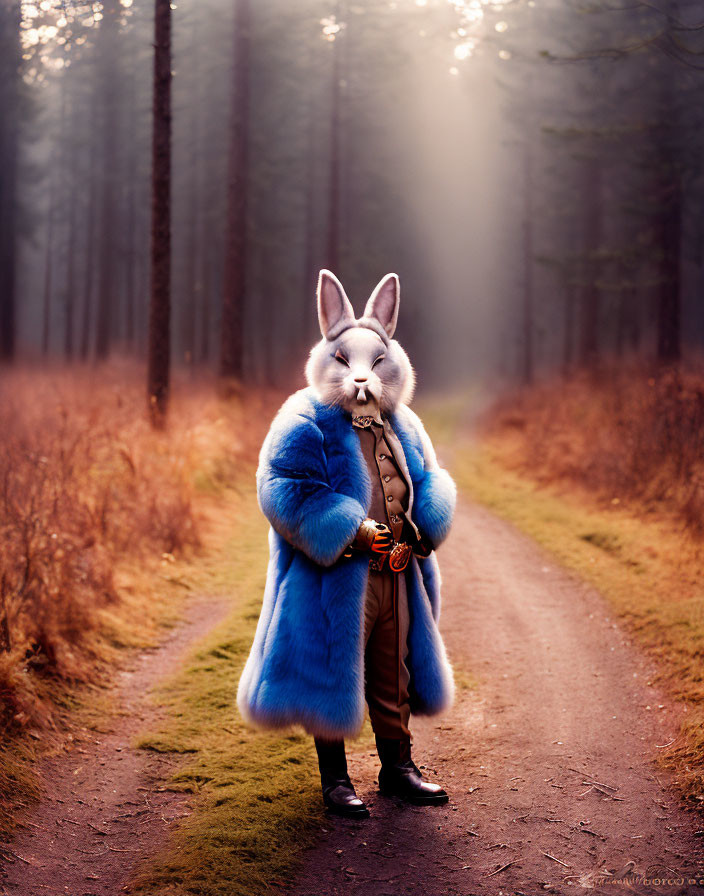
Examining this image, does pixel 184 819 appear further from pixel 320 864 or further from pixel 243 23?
pixel 243 23

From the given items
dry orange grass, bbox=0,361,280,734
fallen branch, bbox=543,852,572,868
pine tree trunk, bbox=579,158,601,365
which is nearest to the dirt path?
dry orange grass, bbox=0,361,280,734

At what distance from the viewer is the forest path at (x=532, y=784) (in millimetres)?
3363

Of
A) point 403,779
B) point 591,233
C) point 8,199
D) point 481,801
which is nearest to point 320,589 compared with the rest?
point 403,779

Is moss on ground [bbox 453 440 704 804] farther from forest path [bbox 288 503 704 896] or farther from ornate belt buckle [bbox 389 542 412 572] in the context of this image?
ornate belt buckle [bbox 389 542 412 572]

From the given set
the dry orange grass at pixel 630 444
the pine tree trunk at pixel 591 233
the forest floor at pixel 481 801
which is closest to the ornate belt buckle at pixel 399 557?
the forest floor at pixel 481 801

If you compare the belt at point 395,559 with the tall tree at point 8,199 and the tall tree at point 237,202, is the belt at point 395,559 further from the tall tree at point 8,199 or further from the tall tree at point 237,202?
the tall tree at point 8,199

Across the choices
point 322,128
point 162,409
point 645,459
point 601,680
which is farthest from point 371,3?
point 601,680

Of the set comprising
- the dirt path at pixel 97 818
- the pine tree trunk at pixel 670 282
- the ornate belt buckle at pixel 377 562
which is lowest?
the dirt path at pixel 97 818

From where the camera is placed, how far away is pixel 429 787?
3.98 meters

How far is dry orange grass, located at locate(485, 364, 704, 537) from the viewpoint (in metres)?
9.15

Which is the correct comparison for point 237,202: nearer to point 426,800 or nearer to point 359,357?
point 359,357

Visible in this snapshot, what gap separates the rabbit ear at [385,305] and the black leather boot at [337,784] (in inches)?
83.2

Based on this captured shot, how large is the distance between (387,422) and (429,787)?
6.11ft

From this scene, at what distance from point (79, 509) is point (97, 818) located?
12.4ft
